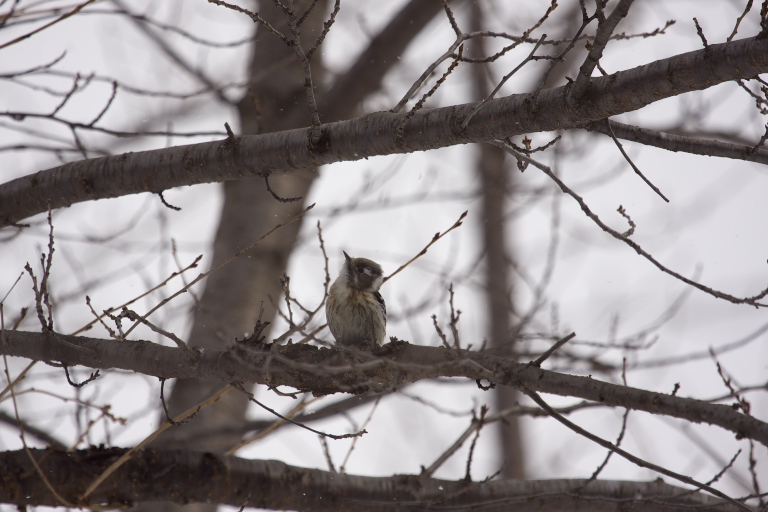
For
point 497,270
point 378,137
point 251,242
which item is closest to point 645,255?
point 378,137

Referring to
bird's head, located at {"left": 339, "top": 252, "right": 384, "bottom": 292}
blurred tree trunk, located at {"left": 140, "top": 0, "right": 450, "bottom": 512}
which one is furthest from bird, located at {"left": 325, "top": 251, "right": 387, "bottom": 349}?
blurred tree trunk, located at {"left": 140, "top": 0, "right": 450, "bottom": 512}

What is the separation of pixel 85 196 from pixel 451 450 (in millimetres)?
2532

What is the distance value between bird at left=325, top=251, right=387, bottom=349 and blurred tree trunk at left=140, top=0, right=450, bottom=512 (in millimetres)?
1162

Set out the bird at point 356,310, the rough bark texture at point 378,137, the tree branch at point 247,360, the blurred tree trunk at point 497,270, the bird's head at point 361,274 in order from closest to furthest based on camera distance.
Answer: the rough bark texture at point 378,137 < the tree branch at point 247,360 < the bird at point 356,310 < the bird's head at point 361,274 < the blurred tree trunk at point 497,270

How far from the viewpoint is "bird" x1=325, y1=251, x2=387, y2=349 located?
18.0ft

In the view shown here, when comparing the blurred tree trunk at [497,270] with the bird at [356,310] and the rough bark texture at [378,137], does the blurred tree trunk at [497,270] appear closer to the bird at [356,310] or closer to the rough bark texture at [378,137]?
the bird at [356,310]

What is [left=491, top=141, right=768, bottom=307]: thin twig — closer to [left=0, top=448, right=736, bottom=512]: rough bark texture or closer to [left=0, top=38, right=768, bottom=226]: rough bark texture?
[left=0, top=38, right=768, bottom=226]: rough bark texture

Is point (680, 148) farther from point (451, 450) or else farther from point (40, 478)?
point (40, 478)

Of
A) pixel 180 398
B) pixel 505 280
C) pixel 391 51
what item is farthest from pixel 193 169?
pixel 505 280

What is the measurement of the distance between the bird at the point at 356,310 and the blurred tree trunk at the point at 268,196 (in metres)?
1.16

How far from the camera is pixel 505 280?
38.9 feet

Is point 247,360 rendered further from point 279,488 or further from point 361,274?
point 361,274

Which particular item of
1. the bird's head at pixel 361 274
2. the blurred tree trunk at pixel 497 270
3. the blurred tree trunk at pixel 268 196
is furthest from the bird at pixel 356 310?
the blurred tree trunk at pixel 497 270

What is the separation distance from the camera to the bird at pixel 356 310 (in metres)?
5.48
